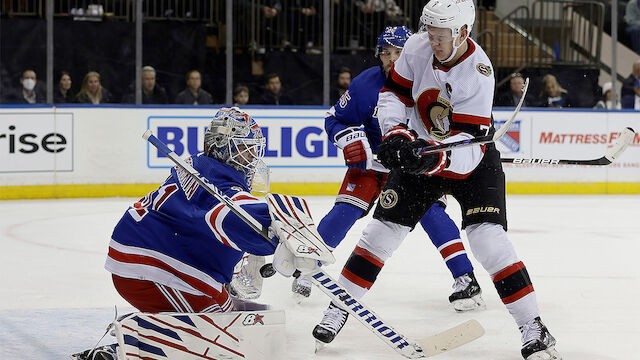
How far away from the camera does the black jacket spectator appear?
25.9ft

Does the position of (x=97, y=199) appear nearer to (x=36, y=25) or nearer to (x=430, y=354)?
(x=36, y=25)

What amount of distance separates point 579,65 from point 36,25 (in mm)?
5253

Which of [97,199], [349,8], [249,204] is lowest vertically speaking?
[97,199]

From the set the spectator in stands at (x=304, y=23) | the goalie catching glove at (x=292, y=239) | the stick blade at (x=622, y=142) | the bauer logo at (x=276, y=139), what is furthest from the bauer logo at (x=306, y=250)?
the spectator in stands at (x=304, y=23)

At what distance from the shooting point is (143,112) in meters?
7.61

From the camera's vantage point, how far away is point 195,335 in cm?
240

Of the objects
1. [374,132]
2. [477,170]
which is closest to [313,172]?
[374,132]

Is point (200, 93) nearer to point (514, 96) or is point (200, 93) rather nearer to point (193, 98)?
point (193, 98)

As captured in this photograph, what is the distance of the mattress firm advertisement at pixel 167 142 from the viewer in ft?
24.0

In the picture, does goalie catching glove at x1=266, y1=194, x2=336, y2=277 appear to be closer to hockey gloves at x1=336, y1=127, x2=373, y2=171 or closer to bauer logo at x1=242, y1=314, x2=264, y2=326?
bauer logo at x1=242, y1=314, x2=264, y2=326

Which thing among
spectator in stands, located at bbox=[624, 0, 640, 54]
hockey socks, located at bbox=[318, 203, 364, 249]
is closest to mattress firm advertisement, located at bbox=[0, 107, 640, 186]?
spectator in stands, located at bbox=[624, 0, 640, 54]

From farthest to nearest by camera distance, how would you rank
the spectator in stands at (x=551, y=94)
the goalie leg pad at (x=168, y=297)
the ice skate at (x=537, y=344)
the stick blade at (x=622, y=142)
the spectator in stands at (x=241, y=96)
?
1. the spectator in stands at (x=551, y=94)
2. the spectator in stands at (x=241, y=96)
3. the stick blade at (x=622, y=142)
4. the ice skate at (x=537, y=344)
5. the goalie leg pad at (x=168, y=297)

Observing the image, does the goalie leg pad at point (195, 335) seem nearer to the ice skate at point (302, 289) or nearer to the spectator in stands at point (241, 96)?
the ice skate at point (302, 289)

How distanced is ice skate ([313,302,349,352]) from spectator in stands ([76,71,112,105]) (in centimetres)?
512
